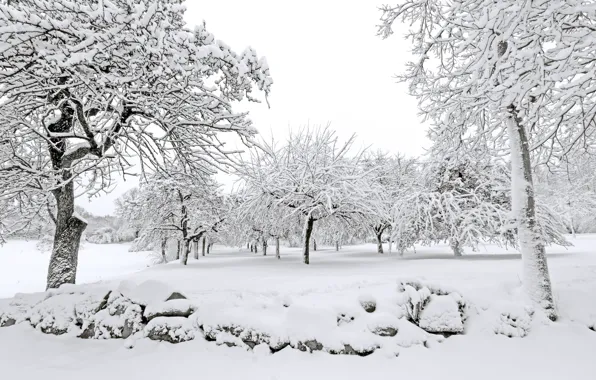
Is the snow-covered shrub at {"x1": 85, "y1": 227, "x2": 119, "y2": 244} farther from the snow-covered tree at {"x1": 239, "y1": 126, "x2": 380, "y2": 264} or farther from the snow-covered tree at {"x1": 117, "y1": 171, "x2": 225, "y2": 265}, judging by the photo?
the snow-covered tree at {"x1": 239, "y1": 126, "x2": 380, "y2": 264}

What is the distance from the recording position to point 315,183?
12156mm

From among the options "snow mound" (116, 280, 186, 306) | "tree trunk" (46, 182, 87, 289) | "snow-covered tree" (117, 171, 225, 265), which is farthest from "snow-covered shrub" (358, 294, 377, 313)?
"snow-covered tree" (117, 171, 225, 265)

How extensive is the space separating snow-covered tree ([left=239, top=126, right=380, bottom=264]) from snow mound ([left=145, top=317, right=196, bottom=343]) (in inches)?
284

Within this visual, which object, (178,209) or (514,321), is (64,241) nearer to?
(514,321)

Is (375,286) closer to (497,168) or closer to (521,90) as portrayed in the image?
(521,90)

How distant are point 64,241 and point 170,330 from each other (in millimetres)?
3390

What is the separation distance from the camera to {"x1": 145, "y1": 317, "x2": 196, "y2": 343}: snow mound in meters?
4.26

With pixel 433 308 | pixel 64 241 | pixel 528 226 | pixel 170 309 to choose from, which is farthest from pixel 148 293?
pixel 528 226

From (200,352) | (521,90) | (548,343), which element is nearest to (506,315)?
(548,343)

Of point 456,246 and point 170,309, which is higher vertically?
point 456,246

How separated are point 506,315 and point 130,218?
72.9 ft

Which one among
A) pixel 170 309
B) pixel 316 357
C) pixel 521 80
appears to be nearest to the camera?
pixel 521 80

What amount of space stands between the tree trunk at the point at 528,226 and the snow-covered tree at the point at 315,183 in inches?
253

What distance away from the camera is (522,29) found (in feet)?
10.9
